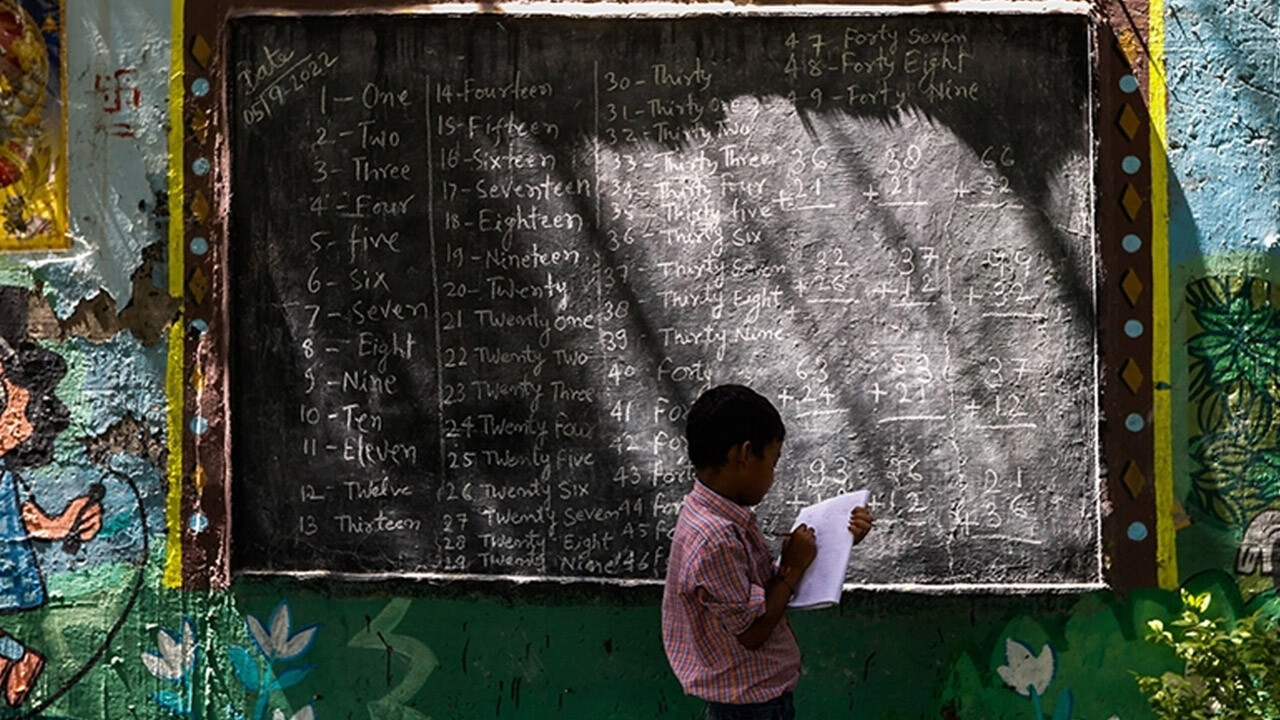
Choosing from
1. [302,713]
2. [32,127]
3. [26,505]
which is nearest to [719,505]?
[302,713]

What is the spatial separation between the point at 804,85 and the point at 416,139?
138cm

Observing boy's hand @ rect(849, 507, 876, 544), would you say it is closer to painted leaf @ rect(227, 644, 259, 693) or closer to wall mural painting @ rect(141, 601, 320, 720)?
wall mural painting @ rect(141, 601, 320, 720)

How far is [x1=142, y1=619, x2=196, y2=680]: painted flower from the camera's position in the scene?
17.5 feet

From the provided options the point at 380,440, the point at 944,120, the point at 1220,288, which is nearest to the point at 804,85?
the point at 944,120

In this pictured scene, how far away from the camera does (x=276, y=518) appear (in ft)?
17.4

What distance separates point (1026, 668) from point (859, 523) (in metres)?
1.39

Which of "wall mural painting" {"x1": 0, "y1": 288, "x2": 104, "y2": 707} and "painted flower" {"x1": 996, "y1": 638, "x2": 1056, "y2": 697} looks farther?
"wall mural painting" {"x1": 0, "y1": 288, "x2": 104, "y2": 707}

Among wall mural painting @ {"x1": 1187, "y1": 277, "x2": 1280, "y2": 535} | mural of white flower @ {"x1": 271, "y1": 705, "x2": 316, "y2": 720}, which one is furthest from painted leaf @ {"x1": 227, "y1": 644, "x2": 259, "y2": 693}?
wall mural painting @ {"x1": 1187, "y1": 277, "x2": 1280, "y2": 535}

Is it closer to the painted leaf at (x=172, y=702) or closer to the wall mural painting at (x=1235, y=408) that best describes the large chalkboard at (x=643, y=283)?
the wall mural painting at (x=1235, y=408)

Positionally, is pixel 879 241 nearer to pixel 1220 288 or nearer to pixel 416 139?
pixel 1220 288

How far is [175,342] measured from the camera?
17.6 ft

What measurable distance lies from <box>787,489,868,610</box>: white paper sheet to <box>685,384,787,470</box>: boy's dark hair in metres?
0.31

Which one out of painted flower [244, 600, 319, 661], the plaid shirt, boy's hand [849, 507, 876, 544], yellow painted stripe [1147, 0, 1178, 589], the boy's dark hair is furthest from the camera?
painted flower [244, 600, 319, 661]

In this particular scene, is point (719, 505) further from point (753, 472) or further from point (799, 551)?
point (799, 551)
